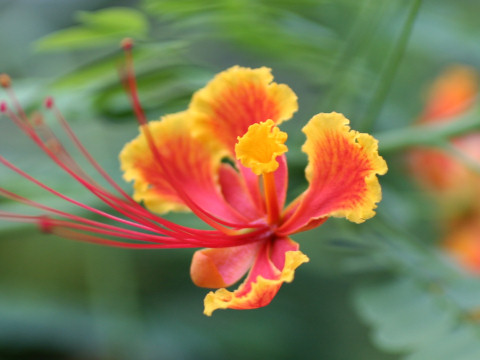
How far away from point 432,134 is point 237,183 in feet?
1.99

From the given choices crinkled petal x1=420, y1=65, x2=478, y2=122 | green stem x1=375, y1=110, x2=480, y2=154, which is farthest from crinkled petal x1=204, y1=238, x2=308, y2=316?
crinkled petal x1=420, y1=65, x2=478, y2=122

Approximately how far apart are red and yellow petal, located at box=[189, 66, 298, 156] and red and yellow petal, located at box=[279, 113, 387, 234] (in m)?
0.10

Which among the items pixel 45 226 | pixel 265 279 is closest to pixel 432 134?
pixel 265 279

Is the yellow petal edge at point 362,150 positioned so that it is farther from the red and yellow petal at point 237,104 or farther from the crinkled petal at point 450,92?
the crinkled petal at point 450,92

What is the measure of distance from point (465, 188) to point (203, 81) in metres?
1.22

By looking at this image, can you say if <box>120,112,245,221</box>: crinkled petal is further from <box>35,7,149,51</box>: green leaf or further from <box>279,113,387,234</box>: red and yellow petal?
<box>35,7,149,51</box>: green leaf

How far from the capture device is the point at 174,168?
4.20 ft

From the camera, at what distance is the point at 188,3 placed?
1510 mm

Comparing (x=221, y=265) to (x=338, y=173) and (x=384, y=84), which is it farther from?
(x=384, y=84)

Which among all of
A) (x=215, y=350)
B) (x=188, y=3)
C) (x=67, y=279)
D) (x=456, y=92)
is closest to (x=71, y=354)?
(x=67, y=279)

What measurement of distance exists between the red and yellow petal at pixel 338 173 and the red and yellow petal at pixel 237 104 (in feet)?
0.33

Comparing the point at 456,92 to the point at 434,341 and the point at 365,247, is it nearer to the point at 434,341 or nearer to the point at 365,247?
the point at 365,247

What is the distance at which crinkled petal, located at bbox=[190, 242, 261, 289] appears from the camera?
114cm

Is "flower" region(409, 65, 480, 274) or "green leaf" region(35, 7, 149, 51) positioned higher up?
"green leaf" region(35, 7, 149, 51)
